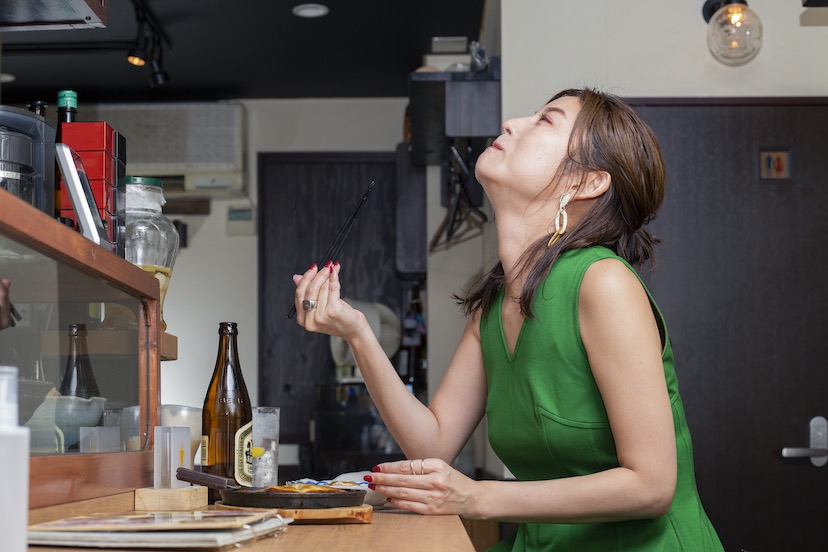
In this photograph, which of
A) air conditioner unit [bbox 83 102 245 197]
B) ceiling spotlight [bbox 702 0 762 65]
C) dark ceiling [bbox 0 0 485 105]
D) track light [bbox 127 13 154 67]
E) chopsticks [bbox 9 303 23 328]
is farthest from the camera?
air conditioner unit [bbox 83 102 245 197]

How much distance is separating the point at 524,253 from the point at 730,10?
1.84 meters

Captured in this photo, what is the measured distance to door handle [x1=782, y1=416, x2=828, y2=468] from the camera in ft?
9.97

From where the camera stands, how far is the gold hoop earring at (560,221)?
1522 millimetres

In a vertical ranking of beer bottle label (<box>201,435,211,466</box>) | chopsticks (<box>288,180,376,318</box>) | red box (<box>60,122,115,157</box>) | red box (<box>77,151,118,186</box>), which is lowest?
beer bottle label (<box>201,435,211,466</box>)

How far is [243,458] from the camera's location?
154 centimetres

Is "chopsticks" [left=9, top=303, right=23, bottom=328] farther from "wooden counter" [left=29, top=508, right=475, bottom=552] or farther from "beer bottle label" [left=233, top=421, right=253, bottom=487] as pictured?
"beer bottle label" [left=233, top=421, right=253, bottom=487]

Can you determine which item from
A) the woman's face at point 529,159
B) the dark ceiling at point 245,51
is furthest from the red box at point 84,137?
the dark ceiling at point 245,51

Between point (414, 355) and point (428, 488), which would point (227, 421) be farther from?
point (414, 355)

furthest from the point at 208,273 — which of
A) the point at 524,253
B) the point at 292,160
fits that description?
the point at 524,253

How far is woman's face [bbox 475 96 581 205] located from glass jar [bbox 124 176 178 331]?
566 millimetres

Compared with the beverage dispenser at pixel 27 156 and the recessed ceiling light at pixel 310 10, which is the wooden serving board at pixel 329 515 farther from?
the recessed ceiling light at pixel 310 10

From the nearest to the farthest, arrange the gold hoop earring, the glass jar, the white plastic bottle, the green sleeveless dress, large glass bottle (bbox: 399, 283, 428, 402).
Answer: the white plastic bottle < the green sleeveless dress < the gold hoop earring < the glass jar < large glass bottle (bbox: 399, 283, 428, 402)

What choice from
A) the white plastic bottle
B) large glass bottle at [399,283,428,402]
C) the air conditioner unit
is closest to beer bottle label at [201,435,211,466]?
the white plastic bottle

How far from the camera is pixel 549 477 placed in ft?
4.86
